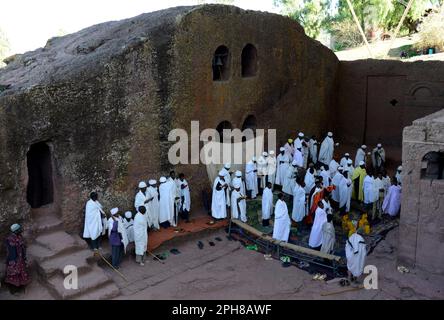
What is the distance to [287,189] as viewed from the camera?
14.7m

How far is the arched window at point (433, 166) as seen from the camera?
1016 centimetres

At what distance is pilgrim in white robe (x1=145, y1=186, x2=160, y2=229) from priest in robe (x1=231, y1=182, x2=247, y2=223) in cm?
209

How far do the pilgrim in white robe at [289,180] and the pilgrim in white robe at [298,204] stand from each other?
1412 millimetres

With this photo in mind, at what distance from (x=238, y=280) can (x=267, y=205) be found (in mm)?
2888

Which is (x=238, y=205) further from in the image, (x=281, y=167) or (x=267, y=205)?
(x=281, y=167)

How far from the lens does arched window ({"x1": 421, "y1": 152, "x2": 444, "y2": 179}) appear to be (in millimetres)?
10164

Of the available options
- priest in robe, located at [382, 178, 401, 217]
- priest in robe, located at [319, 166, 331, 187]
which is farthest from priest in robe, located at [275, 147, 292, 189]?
priest in robe, located at [382, 178, 401, 217]

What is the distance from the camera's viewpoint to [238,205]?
1288 centimetres

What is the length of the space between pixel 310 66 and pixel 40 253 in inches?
468

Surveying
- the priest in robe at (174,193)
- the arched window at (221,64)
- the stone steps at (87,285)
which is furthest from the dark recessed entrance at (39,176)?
the arched window at (221,64)

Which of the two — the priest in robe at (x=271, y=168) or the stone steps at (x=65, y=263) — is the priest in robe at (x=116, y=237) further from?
the priest in robe at (x=271, y=168)

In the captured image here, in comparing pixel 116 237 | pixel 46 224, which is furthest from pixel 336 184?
pixel 46 224

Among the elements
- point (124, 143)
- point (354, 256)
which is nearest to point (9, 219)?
point (124, 143)

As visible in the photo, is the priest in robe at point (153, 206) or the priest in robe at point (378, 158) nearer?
the priest in robe at point (153, 206)
